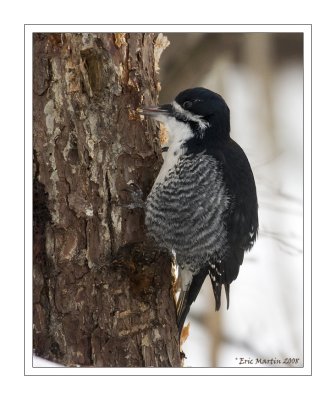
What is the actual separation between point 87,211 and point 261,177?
4.30 feet

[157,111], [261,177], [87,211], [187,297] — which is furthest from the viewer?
[261,177]

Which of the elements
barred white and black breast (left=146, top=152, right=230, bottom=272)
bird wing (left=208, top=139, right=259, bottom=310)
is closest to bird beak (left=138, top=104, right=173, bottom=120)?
barred white and black breast (left=146, top=152, right=230, bottom=272)

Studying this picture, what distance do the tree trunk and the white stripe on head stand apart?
274 millimetres

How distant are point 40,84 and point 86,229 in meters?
0.69

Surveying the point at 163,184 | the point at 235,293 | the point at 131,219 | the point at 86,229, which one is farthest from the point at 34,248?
the point at 235,293

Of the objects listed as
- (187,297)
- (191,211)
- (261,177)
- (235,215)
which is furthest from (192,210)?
(261,177)

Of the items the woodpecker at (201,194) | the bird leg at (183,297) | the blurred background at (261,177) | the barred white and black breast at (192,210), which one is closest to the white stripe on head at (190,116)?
the woodpecker at (201,194)

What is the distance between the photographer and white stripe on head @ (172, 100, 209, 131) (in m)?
3.09

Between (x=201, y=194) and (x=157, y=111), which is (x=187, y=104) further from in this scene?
(x=201, y=194)

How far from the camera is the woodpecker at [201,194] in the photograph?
304 cm

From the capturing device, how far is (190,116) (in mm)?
3096

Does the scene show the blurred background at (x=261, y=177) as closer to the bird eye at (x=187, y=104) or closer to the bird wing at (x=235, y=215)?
the bird wing at (x=235, y=215)

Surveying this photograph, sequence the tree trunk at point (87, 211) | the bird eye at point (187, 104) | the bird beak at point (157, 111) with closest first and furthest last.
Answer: the tree trunk at point (87, 211) → the bird beak at point (157, 111) → the bird eye at point (187, 104)
